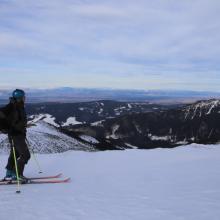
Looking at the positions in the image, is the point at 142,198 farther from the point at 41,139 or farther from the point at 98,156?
the point at 41,139

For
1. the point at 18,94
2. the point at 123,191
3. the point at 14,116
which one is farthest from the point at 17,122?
the point at 123,191

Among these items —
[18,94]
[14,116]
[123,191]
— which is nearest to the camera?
[123,191]

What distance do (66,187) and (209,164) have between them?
6.87 metres

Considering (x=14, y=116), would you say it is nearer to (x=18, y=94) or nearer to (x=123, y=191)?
(x=18, y=94)

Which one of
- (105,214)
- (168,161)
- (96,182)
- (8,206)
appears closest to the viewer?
(105,214)

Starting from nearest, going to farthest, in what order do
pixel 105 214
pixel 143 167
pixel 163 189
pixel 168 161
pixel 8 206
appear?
1. pixel 105 214
2. pixel 8 206
3. pixel 163 189
4. pixel 143 167
5. pixel 168 161

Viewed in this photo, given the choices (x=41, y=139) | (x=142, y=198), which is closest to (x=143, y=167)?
(x=142, y=198)

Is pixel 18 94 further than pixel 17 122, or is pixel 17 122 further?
pixel 17 122

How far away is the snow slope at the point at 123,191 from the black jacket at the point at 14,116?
65.5 inches

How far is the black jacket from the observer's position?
42.1ft

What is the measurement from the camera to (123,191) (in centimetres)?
1194

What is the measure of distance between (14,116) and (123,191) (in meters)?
3.71

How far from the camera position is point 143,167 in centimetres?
1655

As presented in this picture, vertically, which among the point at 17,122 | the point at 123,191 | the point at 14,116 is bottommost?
the point at 123,191
